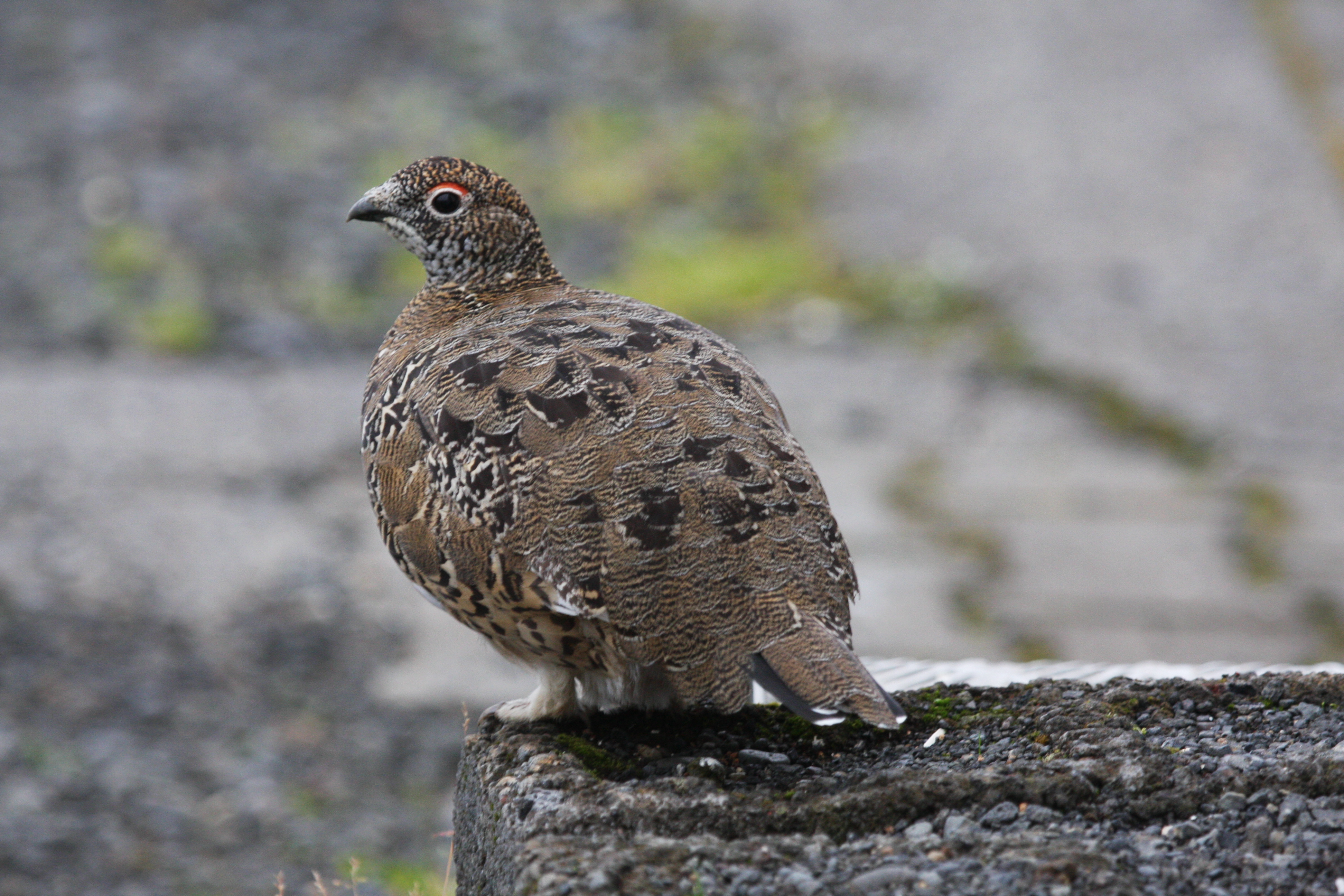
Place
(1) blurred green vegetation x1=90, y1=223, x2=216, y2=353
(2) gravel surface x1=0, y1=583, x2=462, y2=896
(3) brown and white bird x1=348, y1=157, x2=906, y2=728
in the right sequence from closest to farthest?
(3) brown and white bird x1=348, y1=157, x2=906, y2=728, (2) gravel surface x1=0, y1=583, x2=462, y2=896, (1) blurred green vegetation x1=90, y1=223, x2=216, y2=353

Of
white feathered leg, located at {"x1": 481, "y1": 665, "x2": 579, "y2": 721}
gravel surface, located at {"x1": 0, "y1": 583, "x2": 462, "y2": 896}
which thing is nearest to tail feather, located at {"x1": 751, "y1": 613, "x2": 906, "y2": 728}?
white feathered leg, located at {"x1": 481, "y1": 665, "x2": 579, "y2": 721}

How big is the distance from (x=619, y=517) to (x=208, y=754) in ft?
18.1

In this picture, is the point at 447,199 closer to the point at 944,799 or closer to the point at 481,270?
the point at 481,270

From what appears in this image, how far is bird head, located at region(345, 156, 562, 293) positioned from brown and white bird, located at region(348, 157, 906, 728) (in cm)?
66

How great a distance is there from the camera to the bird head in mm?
5715

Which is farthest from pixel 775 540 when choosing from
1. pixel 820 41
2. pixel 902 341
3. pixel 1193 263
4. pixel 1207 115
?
pixel 820 41

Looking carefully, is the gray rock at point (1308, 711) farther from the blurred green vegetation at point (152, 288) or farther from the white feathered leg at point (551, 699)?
the blurred green vegetation at point (152, 288)

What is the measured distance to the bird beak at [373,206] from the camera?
18.7 feet

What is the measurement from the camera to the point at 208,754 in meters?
8.77

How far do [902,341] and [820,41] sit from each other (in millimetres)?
6178

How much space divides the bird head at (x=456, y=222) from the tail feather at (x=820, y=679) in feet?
7.40

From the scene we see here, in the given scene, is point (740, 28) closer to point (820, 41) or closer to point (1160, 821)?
point (820, 41)

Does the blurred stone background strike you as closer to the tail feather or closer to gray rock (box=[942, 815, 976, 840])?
the tail feather

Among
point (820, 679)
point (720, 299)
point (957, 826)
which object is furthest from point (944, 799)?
point (720, 299)
